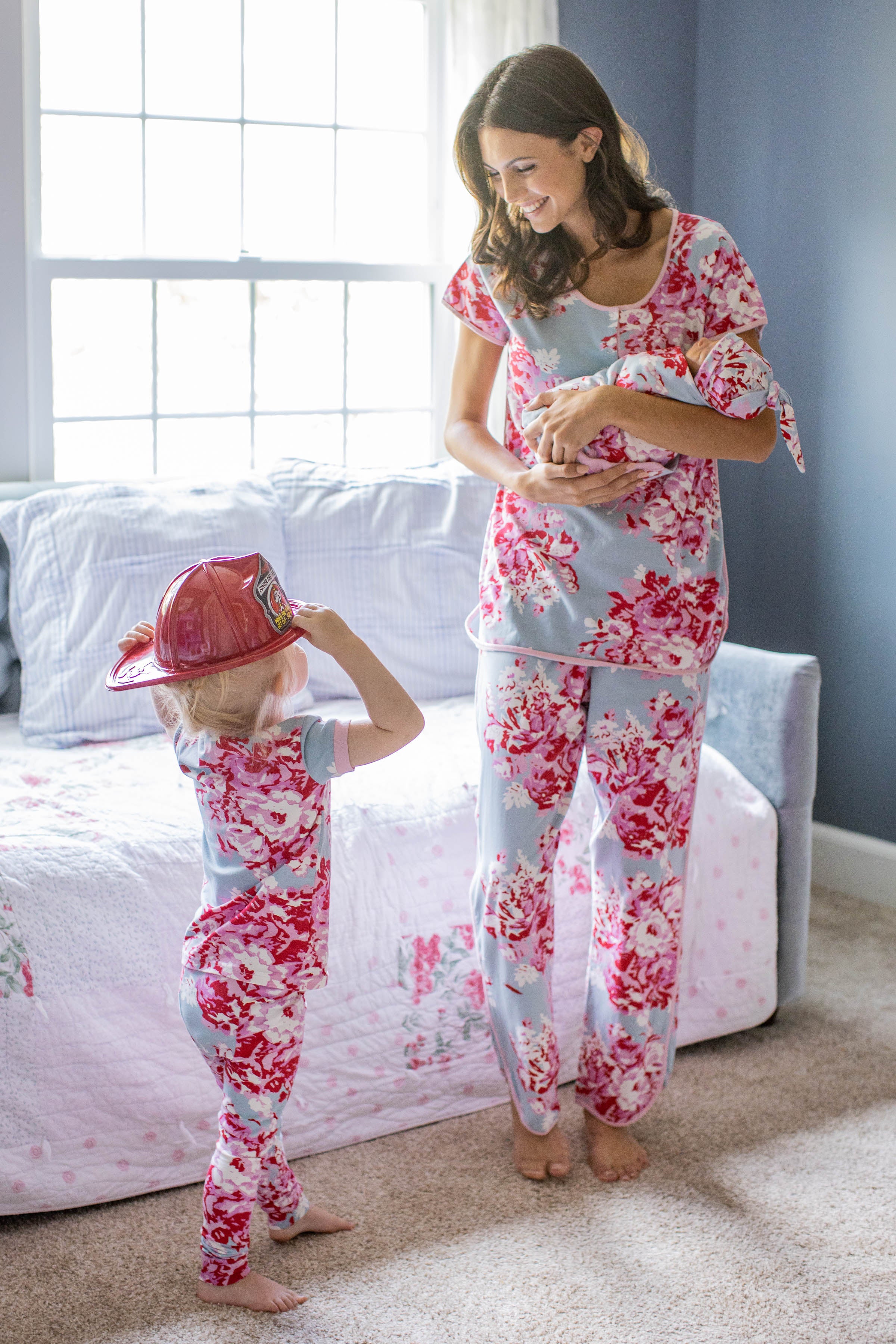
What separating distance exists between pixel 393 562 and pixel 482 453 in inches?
30.8

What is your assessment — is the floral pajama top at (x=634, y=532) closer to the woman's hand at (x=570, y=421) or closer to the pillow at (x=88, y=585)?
the woman's hand at (x=570, y=421)

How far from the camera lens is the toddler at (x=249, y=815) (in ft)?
4.63

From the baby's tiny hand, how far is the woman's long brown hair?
0.65 meters

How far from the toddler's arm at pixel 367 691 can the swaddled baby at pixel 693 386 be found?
426 millimetres

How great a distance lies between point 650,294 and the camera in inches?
66.2

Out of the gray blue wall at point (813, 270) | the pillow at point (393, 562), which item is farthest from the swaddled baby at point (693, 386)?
the gray blue wall at point (813, 270)

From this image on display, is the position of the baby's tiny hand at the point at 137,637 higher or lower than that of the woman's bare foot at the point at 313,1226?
higher

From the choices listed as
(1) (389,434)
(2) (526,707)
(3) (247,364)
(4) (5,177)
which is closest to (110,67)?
(4) (5,177)

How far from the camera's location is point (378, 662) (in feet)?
4.73

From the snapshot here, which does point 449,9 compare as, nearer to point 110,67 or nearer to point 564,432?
point 110,67

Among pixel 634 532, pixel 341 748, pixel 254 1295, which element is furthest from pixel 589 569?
pixel 254 1295

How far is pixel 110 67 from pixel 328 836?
1919 millimetres

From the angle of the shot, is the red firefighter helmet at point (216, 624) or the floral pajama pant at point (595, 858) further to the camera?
the floral pajama pant at point (595, 858)

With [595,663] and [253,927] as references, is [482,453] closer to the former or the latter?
[595,663]
